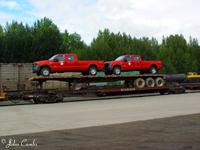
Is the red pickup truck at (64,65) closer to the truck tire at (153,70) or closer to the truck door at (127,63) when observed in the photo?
the truck door at (127,63)

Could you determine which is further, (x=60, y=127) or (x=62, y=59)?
(x=62, y=59)

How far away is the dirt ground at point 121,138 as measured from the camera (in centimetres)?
959

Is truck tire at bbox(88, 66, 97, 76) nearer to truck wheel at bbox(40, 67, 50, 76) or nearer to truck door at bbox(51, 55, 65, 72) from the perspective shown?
truck door at bbox(51, 55, 65, 72)

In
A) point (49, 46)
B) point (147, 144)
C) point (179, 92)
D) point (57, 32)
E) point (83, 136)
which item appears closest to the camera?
point (147, 144)

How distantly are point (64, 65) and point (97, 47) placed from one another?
43243 mm

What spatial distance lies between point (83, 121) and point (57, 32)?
66.1m

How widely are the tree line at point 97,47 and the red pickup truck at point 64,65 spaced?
1581 inches

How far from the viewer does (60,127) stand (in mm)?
14039

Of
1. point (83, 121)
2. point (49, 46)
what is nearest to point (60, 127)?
point (83, 121)

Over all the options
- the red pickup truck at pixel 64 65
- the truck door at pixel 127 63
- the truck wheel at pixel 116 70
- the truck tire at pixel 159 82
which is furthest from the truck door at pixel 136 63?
the red pickup truck at pixel 64 65

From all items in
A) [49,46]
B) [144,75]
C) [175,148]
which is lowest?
[175,148]

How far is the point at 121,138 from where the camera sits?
1085 centimetres

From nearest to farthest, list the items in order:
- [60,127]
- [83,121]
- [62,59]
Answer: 1. [60,127]
2. [83,121]
3. [62,59]

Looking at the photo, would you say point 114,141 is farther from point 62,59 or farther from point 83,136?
point 62,59
